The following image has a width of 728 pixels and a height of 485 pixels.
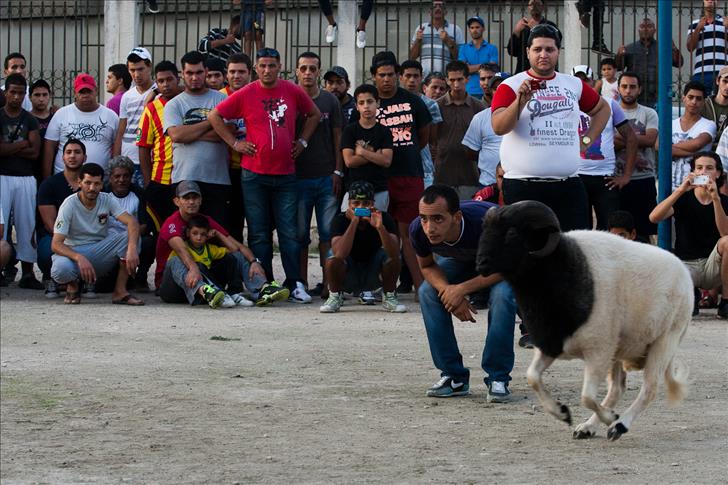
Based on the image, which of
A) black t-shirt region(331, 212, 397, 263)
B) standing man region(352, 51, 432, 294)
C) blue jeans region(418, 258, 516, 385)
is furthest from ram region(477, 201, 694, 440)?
standing man region(352, 51, 432, 294)

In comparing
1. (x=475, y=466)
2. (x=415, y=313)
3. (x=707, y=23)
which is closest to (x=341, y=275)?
(x=415, y=313)

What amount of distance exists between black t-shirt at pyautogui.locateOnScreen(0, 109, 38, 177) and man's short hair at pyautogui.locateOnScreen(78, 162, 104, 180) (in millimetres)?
1038

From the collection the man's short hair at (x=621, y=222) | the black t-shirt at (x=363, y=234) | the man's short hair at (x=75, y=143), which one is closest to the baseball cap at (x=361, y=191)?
the black t-shirt at (x=363, y=234)

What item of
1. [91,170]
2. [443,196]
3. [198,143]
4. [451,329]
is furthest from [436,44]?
[443,196]

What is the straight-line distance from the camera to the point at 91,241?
41.7 feet

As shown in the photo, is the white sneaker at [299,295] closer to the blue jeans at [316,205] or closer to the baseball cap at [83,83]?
the blue jeans at [316,205]

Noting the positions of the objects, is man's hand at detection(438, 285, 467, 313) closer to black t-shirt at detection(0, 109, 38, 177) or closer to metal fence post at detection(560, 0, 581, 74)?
black t-shirt at detection(0, 109, 38, 177)

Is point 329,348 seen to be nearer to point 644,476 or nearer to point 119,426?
point 119,426

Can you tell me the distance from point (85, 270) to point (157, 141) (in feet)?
4.81

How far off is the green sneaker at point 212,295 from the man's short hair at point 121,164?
160cm

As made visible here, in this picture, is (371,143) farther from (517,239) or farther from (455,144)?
(517,239)

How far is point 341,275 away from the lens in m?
12.1

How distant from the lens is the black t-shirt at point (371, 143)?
12320 mm

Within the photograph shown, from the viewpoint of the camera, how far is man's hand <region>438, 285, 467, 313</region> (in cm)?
802
